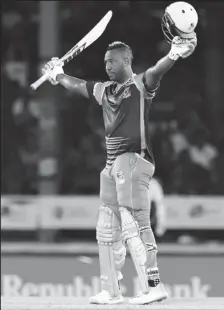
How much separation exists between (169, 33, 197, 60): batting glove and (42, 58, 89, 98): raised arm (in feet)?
2.32

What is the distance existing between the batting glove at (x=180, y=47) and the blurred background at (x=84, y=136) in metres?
4.41

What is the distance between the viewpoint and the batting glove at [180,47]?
5781 millimetres

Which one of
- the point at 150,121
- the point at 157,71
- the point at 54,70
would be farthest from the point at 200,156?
the point at 157,71

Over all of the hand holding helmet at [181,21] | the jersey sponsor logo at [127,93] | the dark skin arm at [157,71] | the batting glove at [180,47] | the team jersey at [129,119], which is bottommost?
the team jersey at [129,119]

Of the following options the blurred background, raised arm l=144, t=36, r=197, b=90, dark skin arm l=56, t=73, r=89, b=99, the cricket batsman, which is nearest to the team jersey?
the cricket batsman

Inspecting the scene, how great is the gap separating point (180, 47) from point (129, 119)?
1.79 ft

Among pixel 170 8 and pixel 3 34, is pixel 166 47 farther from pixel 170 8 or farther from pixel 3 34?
pixel 170 8

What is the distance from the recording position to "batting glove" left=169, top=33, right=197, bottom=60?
5.78m

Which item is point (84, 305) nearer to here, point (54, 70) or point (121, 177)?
point (121, 177)

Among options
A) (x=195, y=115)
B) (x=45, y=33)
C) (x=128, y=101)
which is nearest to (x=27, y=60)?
(x=45, y=33)

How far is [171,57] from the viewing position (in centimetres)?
577

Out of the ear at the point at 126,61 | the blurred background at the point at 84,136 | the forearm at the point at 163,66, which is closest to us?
the forearm at the point at 163,66

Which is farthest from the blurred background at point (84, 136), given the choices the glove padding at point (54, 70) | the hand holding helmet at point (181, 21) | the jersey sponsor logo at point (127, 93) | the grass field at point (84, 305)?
the hand holding helmet at point (181, 21)

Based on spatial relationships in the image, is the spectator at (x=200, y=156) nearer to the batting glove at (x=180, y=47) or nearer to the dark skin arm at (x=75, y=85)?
the dark skin arm at (x=75, y=85)
